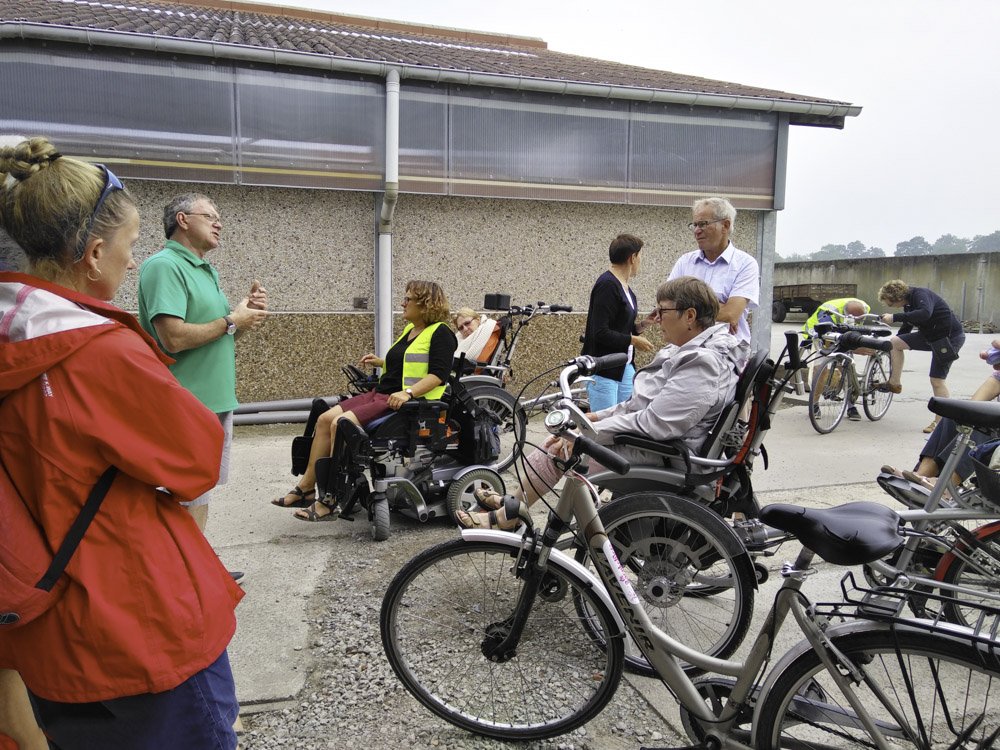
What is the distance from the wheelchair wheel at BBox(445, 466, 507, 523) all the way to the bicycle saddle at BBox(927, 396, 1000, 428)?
8.58 ft

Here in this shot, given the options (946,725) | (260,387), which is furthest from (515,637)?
(260,387)

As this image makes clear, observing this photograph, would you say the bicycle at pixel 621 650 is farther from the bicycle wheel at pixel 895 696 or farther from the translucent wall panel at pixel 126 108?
the translucent wall panel at pixel 126 108

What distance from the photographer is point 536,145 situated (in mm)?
8383

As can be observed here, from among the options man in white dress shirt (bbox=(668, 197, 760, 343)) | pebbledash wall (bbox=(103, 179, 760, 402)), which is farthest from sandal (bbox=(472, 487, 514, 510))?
pebbledash wall (bbox=(103, 179, 760, 402))

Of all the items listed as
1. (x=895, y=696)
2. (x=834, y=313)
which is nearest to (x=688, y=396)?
(x=895, y=696)

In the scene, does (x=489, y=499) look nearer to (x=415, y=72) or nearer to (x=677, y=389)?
(x=677, y=389)

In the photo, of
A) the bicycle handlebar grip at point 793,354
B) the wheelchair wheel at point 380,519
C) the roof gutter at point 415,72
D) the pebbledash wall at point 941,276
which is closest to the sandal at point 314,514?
the wheelchair wheel at point 380,519

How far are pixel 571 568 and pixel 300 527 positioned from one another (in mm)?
2781

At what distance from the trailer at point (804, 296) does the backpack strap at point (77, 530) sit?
87.2ft

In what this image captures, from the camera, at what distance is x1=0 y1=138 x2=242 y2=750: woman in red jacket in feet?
4.65

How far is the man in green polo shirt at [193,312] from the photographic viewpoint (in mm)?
3262

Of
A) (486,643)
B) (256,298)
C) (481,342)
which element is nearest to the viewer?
(486,643)

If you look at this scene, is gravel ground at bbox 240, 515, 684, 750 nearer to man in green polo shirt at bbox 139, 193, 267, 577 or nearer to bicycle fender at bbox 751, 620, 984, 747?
bicycle fender at bbox 751, 620, 984, 747

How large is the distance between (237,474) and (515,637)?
4011 mm
